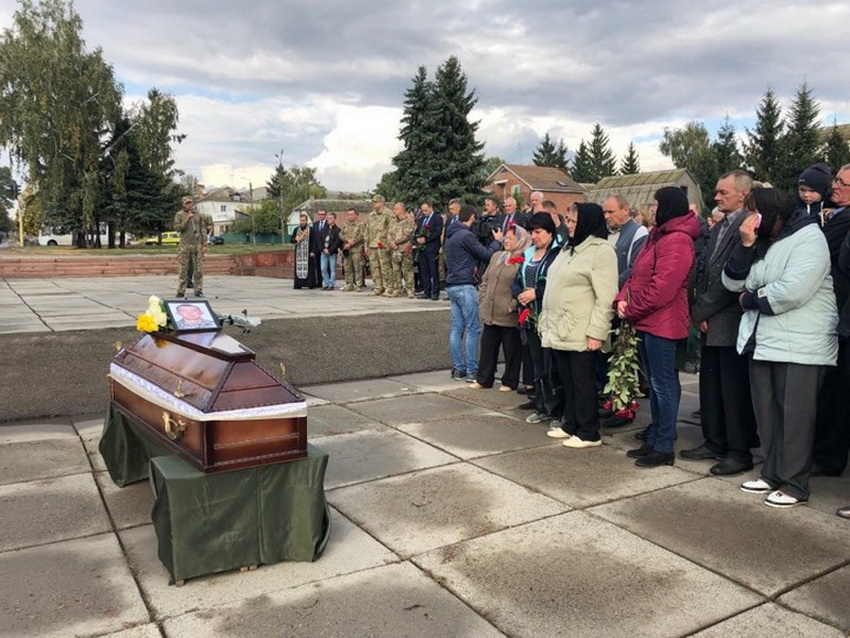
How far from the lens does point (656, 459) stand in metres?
5.20

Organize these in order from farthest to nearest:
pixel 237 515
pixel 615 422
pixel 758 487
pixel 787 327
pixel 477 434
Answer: pixel 615 422 → pixel 477 434 → pixel 758 487 → pixel 787 327 → pixel 237 515

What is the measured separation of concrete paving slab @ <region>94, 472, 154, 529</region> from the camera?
4227 millimetres

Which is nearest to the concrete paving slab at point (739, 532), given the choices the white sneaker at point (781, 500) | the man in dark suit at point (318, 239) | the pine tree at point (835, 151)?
the white sneaker at point (781, 500)

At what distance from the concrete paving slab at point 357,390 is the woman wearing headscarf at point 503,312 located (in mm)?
966

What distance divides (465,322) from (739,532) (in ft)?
15.1

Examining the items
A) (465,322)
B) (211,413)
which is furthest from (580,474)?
(465,322)

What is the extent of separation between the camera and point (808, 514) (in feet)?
13.9

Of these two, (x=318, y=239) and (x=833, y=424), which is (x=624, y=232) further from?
(x=318, y=239)

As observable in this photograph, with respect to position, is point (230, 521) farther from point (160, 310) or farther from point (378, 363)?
point (378, 363)

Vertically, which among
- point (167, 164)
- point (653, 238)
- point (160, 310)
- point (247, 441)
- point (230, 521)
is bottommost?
point (230, 521)

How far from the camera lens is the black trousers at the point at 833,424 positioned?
4.86 m

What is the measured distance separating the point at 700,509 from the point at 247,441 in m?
2.81

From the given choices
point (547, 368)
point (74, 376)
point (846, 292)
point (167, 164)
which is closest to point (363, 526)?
point (547, 368)

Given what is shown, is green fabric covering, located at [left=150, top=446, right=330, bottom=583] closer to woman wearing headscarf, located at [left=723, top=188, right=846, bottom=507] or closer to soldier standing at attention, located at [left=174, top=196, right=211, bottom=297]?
woman wearing headscarf, located at [left=723, top=188, right=846, bottom=507]
